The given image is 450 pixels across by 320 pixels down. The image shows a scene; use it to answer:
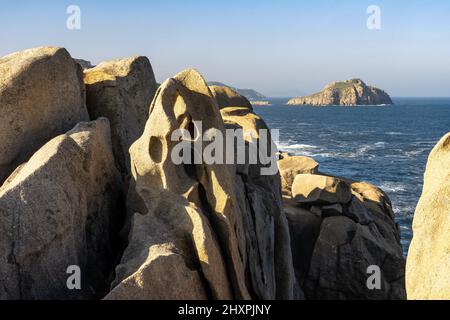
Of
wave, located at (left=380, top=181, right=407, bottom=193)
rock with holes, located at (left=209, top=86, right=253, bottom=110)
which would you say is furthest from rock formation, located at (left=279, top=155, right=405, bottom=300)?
wave, located at (left=380, top=181, right=407, bottom=193)

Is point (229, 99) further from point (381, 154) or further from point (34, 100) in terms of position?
point (381, 154)

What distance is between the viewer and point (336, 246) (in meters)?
26.4

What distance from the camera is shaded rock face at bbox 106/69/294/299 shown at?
11.5m

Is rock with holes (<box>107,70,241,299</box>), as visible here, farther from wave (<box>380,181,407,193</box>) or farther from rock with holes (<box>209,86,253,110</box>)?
wave (<box>380,181,407,193</box>)

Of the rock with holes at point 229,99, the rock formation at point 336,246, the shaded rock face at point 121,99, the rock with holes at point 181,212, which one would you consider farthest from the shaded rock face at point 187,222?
the rock with holes at point 229,99

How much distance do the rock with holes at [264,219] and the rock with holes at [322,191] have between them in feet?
19.5

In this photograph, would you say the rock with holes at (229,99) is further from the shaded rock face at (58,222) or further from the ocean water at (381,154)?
the ocean water at (381,154)

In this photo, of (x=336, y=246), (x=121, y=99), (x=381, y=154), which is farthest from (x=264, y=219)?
(x=381, y=154)

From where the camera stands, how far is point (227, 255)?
14.2m

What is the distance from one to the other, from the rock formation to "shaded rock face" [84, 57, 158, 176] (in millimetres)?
11755

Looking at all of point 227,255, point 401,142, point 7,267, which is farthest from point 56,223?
point 401,142

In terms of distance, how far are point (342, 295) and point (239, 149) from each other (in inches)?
441

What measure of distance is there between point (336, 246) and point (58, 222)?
18043 millimetres

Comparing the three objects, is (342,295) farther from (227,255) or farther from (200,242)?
(200,242)
